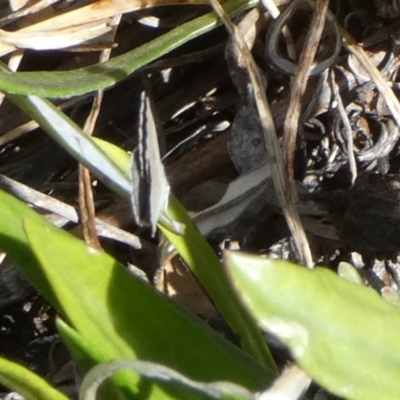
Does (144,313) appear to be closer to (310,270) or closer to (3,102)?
(310,270)

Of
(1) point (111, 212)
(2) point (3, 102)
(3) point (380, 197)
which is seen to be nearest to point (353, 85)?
(3) point (380, 197)

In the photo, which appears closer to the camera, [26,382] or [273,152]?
[26,382]

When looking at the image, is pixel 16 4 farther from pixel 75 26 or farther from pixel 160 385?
pixel 160 385

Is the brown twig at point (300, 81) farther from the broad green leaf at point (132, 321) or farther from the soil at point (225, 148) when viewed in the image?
the broad green leaf at point (132, 321)

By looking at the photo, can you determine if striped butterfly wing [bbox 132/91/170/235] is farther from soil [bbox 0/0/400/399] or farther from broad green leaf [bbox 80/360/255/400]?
soil [bbox 0/0/400/399]

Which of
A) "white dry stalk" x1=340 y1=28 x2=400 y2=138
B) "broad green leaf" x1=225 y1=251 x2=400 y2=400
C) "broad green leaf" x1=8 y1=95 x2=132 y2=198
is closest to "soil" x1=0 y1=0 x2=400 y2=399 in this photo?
"white dry stalk" x1=340 y1=28 x2=400 y2=138

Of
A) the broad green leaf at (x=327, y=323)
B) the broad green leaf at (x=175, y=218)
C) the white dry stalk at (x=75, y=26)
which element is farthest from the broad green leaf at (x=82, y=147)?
the broad green leaf at (x=327, y=323)

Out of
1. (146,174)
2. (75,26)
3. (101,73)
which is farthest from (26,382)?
(75,26)
